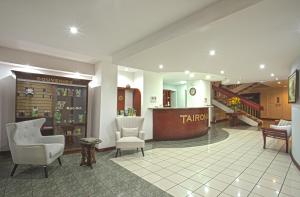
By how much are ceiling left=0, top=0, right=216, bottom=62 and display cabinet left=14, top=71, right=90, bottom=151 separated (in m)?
1.16

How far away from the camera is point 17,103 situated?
12.1 ft

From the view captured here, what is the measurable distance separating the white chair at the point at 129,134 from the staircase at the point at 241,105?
7406 millimetres

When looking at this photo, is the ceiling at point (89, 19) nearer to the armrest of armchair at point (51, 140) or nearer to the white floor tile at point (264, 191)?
the armrest of armchair at point (51, 140)

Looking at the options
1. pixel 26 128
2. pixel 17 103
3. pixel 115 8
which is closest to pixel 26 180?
pixel 26 128

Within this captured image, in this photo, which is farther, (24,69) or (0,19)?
(24,69)

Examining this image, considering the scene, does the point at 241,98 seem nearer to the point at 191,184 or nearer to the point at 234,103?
the point at 234,103

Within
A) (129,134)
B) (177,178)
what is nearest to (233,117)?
(129,134)

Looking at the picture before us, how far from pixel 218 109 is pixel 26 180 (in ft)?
36.0

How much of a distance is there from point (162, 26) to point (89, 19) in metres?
1.14

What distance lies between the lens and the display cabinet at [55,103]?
3797mm

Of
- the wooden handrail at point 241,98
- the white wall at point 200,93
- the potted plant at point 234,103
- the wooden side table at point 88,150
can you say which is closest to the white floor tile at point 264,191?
the wooden side table at point 88,150

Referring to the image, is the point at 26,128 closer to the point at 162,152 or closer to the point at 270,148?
the point at 162,152

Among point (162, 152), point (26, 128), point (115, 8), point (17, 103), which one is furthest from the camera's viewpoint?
point (162, 152)

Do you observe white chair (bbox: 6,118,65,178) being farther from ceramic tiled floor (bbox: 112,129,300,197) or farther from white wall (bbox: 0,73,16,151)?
ceramic tiled floor (bbox: 112,129,300,197)
